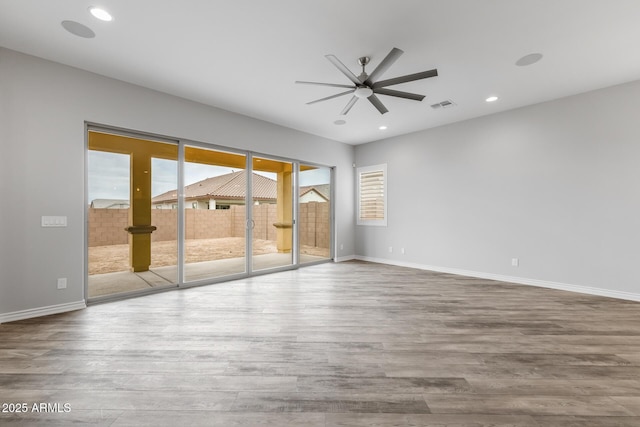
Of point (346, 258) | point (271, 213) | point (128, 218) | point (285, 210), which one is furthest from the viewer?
point (346, 258)

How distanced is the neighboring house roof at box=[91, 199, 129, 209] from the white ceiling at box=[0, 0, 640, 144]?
1708mm

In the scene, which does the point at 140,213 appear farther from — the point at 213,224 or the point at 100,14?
the point at 100,14

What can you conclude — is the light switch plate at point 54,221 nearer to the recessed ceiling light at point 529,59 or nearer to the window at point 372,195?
the window at point 372,195

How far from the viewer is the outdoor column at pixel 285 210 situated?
601 centimetres

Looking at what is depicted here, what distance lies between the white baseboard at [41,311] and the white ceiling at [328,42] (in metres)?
3.01

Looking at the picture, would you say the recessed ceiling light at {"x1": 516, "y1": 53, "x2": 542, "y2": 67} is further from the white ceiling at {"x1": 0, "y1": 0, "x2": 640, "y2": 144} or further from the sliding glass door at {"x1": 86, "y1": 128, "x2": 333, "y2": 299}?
the sliding glass door at {"x1": 86, "y1": 128, "x2": 333, "y2": 299}

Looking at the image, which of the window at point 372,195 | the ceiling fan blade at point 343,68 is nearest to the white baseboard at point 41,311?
the ceiling fan blade at point 343,68

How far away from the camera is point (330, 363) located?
2096mm

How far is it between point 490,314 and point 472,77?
3.12 m

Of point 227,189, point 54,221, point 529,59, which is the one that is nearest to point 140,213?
point 54,221

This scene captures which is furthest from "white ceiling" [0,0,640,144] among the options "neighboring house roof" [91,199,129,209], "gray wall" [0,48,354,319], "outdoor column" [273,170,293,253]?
"outdoor column" [273,170,293,253]

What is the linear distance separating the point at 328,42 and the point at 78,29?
2.54 meters

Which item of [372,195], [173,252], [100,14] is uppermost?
[100,14]

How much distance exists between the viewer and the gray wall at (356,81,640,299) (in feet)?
12.4
